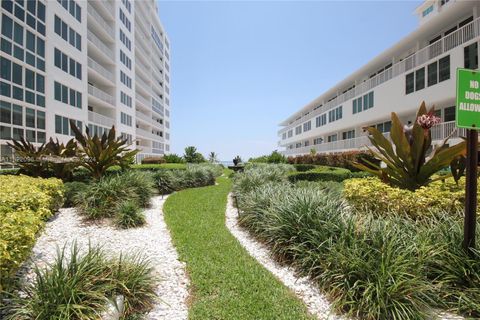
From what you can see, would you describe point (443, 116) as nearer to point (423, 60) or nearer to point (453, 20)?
point (423, 60)

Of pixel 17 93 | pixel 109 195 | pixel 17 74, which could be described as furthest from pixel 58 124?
pixel 109 195

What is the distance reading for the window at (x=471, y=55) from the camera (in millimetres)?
15557

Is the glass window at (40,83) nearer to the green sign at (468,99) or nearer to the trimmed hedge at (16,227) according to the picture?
the trimmed hedge at (16,227)

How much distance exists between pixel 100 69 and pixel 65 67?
7535 millimetres

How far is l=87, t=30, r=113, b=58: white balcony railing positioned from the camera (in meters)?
28.6

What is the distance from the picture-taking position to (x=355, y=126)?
30.9 metres

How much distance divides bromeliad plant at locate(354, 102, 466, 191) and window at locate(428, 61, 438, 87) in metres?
14.8

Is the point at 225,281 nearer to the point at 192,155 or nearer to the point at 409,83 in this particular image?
the point at 409,83

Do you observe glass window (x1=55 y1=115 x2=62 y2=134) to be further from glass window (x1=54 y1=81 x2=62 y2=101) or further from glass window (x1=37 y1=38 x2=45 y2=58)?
glass window (x1=37 y1=38 x2=45 y2=58)

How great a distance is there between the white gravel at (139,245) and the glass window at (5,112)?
12205mm

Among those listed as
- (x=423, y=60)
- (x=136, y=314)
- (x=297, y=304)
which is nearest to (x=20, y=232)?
(x=136, y=314)

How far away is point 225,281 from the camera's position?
169 inches

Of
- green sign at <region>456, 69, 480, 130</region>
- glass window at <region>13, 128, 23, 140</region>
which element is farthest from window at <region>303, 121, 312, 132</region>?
green sign at <region>456, 69, 480, 130</region>

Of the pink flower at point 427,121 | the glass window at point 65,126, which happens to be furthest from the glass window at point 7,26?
the pink flower at point 427,121
